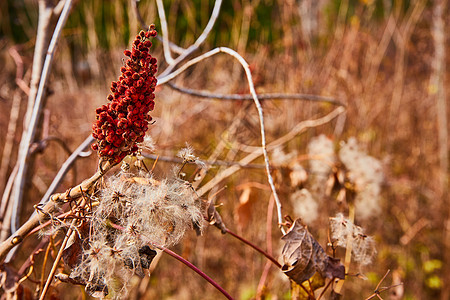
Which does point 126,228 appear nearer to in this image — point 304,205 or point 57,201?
point 57,201

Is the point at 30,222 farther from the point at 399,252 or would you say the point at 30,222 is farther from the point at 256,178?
the point at 399,252

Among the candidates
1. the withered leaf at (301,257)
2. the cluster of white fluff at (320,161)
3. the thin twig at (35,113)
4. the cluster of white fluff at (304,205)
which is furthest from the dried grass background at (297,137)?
the withered leaf at (301,257)

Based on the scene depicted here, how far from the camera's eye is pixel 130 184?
2.06 ft

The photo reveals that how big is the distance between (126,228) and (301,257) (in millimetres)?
318

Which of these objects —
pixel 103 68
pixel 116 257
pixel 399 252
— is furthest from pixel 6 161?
pixel 399 252

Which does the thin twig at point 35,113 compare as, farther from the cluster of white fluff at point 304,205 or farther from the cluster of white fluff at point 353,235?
the cluster of white fluff at point 304,205

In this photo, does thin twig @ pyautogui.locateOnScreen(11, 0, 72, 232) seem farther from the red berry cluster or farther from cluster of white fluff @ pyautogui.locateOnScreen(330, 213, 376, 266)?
cluster of white fluff @ pyautogui.locateOnScreen(330, 213, 376, 266)

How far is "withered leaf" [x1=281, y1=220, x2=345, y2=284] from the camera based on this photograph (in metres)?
0.71

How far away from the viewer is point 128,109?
A: 57 cm

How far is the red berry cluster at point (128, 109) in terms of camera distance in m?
0.57

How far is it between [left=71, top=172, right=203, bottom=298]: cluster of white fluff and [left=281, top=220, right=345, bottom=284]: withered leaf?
0.20m

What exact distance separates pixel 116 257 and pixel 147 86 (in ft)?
0.86

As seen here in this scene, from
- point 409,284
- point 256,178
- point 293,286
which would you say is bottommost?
point 409,284

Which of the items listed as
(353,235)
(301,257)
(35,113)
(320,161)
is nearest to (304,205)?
(320,161)
